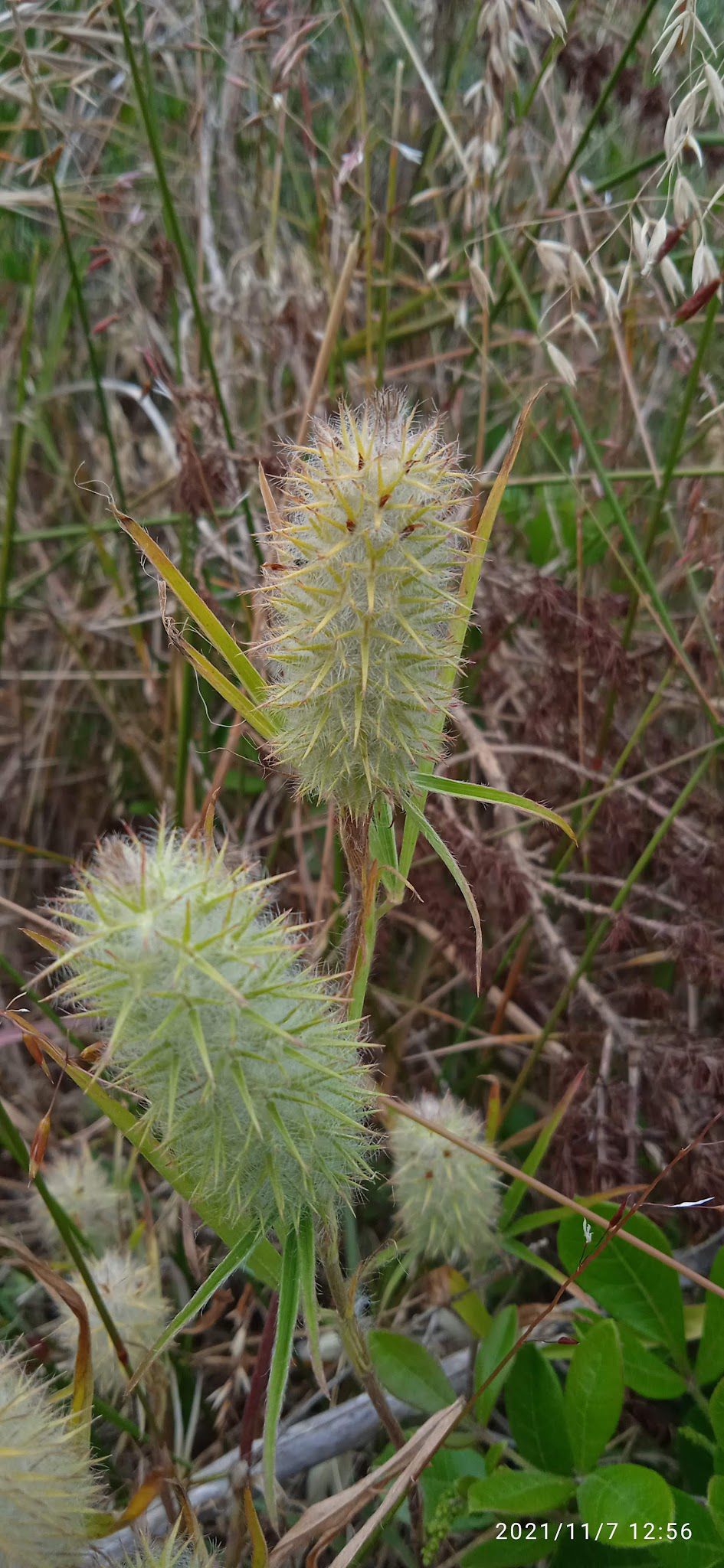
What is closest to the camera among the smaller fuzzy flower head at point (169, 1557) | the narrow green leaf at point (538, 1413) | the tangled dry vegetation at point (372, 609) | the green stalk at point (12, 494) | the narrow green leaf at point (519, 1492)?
the smaller fuzzy flower head at point (169, 1557)

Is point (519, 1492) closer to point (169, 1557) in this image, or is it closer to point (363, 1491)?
point (363, 1491)

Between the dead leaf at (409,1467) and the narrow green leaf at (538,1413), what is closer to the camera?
the dead leaf at (409,1467)

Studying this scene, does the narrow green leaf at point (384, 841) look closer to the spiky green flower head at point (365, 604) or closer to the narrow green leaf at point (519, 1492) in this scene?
the spiky green flower head at point (365, 604)

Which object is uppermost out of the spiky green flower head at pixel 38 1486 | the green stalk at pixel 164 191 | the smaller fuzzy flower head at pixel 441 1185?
the green stalk at pixel 164 191

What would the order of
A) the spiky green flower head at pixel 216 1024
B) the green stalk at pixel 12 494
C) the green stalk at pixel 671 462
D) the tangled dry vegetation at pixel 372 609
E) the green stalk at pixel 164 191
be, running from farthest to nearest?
the green stalk at pixel 12 494, the green stalk at pixel 164 191, the green stalk at pixel 671 462, the tangled dry vegetation at pixel 372 609, the spiky green flower head at pixel 216 1024

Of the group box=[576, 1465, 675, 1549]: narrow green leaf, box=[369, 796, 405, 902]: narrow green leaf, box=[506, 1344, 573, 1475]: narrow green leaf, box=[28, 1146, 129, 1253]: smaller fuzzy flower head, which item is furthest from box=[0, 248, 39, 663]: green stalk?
box=[576, 1465, 675, 1549]: narrow green leaf

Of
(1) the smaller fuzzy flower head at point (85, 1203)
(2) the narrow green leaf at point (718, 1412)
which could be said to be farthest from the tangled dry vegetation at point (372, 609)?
(2) the narrow green leaf at point (718, 1412)

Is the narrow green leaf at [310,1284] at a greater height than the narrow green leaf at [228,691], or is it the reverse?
the narrow green leaf at [228,691]

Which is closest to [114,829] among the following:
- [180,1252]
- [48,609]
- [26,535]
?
[48,609]
